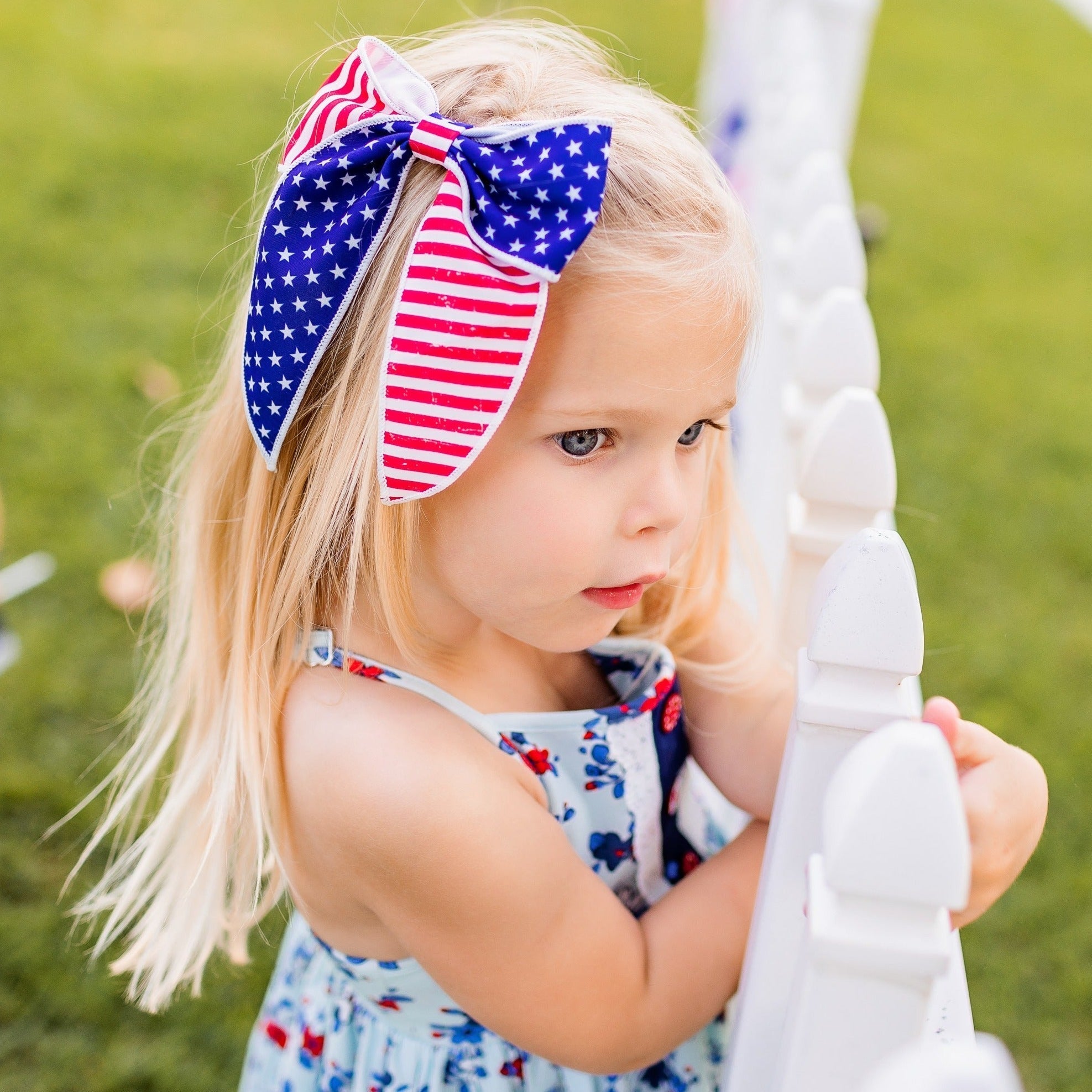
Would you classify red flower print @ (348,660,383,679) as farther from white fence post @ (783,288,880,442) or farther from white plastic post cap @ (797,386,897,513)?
white fence post @ (783,288,880,442)

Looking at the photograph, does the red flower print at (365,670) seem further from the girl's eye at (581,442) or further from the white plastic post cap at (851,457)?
the white plastic post cap at (851,457)

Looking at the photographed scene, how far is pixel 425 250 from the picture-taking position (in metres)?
0.96

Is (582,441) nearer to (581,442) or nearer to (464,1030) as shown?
(581,442)

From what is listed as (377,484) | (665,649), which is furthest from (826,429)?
(377,484)

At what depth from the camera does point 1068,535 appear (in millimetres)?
3682

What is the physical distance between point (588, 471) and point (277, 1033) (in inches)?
38.0

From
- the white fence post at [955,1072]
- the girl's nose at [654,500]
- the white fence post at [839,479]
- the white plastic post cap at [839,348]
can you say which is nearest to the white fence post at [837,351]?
the white plastic post cap at [839,348]

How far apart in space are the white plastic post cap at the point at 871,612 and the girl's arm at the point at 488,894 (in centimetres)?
39

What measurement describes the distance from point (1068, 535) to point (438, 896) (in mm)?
3102

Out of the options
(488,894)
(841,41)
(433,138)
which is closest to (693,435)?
(433,138)

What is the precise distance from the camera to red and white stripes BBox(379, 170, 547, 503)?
0.96m

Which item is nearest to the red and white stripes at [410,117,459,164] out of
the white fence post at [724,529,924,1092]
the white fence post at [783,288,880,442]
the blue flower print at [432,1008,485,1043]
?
the white fence post at [724,529,924,1092]

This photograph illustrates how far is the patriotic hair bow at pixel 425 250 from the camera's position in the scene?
0.96 metres

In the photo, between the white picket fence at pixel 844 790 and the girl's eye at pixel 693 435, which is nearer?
the white picket fence at pixel 844 790
